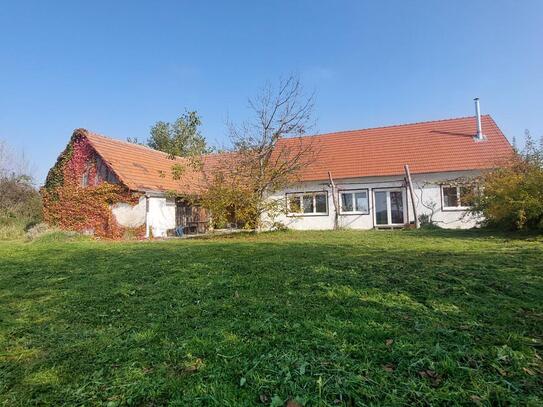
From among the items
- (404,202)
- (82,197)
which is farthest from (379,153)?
(82,197)

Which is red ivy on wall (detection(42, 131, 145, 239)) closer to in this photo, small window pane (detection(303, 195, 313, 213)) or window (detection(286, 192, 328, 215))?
window (detection(286, 192, 328, 215))

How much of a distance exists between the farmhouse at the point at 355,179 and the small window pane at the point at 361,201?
0.05m

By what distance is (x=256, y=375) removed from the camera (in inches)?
99.3

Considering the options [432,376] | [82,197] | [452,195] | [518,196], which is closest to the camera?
[432,376]

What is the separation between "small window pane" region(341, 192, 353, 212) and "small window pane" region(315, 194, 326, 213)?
3.14 feet

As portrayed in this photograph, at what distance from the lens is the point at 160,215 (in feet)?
64.3

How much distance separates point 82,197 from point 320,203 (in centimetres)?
1247

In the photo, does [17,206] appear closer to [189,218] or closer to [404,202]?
[189,218]

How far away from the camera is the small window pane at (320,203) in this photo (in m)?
20.2

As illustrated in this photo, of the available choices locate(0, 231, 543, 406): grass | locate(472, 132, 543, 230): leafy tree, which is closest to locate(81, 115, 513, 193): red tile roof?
locate(472, 132, 543, 230): leafy tree

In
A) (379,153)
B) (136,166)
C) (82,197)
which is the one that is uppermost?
(379,153)

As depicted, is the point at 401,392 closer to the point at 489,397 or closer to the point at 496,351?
the point at 489,397

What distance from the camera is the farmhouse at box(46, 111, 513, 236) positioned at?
18422mm

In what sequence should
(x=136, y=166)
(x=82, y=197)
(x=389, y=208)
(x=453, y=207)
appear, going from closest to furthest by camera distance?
(x=453, y=207) < (x=389, y=208) < (x=82, y=197) < (x=136, y=166)
